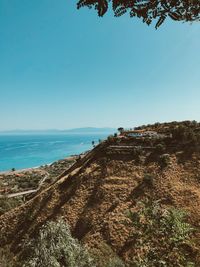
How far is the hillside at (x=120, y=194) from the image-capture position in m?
26.1

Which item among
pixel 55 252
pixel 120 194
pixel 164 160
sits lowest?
pixel 120 194

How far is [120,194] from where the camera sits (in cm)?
3203

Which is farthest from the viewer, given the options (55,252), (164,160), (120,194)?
(164,160)

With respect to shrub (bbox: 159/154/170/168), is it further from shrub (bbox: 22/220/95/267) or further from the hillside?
shrub (bbox: 22/220/95/267)

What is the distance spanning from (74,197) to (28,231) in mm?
7197

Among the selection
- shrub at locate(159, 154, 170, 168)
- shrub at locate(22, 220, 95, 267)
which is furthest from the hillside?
shrub at locate(22, 220, 95, 267)

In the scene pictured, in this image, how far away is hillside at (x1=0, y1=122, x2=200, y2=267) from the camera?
85.8ft

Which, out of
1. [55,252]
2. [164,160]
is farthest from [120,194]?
[55,252]

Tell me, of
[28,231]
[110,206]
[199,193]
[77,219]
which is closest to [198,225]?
[199,193]

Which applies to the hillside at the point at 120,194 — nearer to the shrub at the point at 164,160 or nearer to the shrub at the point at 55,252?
the shrub at the point at 164,160

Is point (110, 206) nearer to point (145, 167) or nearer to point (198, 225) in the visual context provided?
point (145, 167)

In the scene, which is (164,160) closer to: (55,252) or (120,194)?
(120,194)

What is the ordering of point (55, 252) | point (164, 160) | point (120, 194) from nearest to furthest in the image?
point (55, 252) < point (120, 194) < point (164, 160)

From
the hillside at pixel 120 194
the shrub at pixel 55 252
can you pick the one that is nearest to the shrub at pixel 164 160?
the hillside at pixel 120 194
